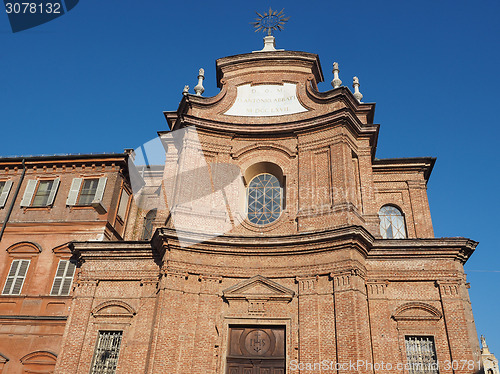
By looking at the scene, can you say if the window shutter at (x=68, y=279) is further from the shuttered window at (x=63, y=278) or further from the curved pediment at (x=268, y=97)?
the curved pediment at (x=268, y=97)

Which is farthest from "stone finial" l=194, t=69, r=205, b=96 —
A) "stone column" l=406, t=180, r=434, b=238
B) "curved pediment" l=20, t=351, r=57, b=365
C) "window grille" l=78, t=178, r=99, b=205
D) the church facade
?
"curved pediment" l=20, t=351, r=57, b=365

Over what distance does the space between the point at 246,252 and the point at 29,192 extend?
10.9m

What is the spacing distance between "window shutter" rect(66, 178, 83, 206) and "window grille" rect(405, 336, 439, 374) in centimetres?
1432

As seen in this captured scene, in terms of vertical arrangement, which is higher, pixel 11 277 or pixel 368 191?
pixel 368 191

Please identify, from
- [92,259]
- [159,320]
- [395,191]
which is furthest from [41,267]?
[395,191]

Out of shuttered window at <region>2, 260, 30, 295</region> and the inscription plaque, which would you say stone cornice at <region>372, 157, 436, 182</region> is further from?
shuttered window at <region>2, 260, 30, 295</region>

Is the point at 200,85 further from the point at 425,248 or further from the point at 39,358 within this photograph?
the point at 39,358

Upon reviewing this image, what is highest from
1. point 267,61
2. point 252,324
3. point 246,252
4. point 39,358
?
point 267,61

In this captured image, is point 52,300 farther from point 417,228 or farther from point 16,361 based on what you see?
point 417,228

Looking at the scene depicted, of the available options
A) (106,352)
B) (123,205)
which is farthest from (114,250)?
(123,205)

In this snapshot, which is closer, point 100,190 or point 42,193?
point 100,190

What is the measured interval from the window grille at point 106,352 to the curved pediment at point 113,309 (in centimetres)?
60

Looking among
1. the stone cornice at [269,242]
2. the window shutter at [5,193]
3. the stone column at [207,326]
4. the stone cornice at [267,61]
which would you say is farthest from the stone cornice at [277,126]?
the window shutter at [5,193]

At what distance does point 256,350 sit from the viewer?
47.7 ft
